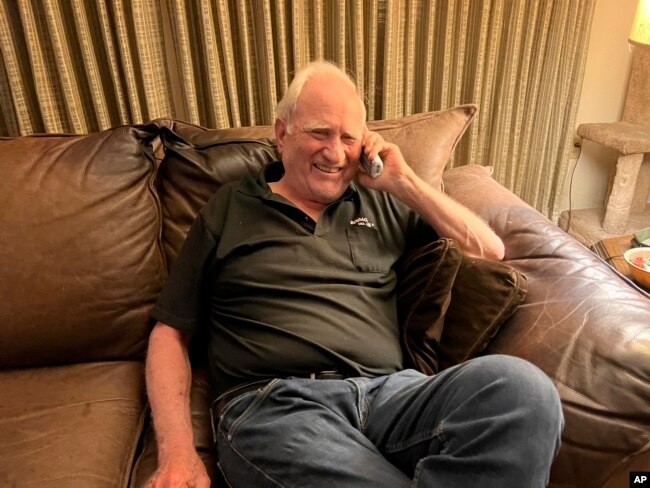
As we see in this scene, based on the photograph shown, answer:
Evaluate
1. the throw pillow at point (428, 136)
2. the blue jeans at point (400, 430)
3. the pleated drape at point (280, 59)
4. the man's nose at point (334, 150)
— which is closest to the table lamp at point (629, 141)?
the pleated drape at point (280, 59)

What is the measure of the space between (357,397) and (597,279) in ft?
1.96

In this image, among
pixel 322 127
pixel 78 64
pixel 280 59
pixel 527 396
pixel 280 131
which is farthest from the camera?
pixel 280 59

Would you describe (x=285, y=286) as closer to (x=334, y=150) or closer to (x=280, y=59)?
(x=334, y=150)

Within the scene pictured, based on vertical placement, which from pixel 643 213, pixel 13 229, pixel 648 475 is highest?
pixel 13 229

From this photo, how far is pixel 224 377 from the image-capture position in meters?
1.18

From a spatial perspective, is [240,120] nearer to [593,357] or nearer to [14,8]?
[14,8]

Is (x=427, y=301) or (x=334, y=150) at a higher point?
(x=334, y=150)

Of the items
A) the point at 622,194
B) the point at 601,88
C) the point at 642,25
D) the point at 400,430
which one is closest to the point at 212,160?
the point at 400,430

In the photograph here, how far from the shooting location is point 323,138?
4.12 feet

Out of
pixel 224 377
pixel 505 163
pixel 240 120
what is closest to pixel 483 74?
pixel 505 163

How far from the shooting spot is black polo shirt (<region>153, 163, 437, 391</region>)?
1.15 meters

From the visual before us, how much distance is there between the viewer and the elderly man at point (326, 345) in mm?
862

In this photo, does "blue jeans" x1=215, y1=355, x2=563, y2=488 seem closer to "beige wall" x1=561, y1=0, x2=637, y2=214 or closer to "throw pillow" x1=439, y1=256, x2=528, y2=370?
"throw pillow" x1=439, y1=256, x2=528, y2=370

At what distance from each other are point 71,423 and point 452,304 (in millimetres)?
905
